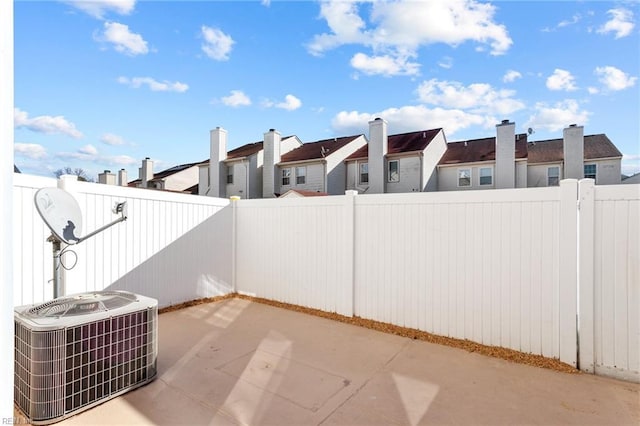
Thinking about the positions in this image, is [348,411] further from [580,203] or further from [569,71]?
[569,71]

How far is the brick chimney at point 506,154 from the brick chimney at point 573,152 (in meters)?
2.18

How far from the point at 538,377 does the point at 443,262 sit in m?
1.51

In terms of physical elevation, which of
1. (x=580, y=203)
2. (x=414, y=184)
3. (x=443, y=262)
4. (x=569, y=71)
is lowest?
(x=443, y=262)

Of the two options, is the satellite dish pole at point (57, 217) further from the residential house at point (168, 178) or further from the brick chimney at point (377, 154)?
the residential house at point (168, 178)

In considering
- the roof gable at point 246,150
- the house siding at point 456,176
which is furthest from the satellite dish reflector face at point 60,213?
the roof gable at point 246,150

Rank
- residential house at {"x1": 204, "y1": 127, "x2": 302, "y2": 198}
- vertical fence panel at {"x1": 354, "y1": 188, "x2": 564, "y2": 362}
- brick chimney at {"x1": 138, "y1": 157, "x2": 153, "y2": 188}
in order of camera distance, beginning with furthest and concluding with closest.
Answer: brick chimney at {"x1": 138, "y1": 157, "x2": 153, "y2": 188} < residential house at {"x1": 204, "y1": 127, "x2": 302, "y2": 198} < vertical fence panel at {"x1": 354, "y1": 188, "x2": 564, "y2": 362}

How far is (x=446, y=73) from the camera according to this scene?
9875mm

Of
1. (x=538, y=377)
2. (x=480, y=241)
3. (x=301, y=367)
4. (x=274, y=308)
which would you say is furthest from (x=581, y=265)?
(x=274, y=308)

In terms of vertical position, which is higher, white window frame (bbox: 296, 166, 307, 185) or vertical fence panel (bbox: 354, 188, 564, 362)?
white window frame (bbox: 296, 166, 307, 185)

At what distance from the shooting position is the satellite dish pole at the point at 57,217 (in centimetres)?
290

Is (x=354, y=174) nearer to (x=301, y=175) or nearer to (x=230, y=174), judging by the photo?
(x=301, y=175)

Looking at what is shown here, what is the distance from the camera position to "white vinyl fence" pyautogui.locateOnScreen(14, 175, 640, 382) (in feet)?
10.6

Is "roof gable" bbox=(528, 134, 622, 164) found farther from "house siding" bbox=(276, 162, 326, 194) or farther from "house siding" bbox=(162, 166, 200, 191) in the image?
"house siding" bbox=(162, 166, 200, 191)

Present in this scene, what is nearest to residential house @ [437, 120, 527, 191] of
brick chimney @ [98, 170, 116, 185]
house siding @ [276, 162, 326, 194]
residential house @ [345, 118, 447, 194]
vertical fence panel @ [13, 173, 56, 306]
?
residential house @ [345, 118, 447, 194]
